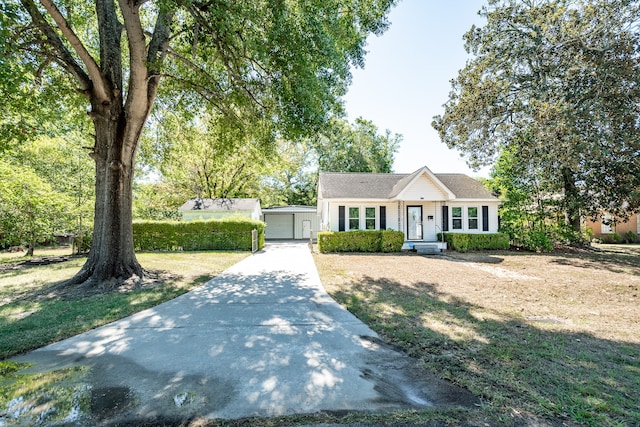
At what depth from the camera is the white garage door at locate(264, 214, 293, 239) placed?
28.2 metres

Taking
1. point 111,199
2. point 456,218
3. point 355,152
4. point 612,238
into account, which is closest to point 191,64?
point 111,199

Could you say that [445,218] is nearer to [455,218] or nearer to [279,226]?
[455,218]

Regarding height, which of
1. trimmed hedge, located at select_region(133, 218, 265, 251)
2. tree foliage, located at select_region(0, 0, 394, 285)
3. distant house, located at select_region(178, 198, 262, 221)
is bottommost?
trimmed hedge, located at select_region(133, 218, 265, 251)

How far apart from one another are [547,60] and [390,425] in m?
16.1

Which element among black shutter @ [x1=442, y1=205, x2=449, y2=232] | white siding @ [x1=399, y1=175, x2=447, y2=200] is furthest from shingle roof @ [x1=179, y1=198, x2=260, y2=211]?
black shutter @ [x1=442, y1=205, x2=449, y2=232]

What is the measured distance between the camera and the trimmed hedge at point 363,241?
15.9 m

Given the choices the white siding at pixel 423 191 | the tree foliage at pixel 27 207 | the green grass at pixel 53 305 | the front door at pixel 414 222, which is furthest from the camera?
the front door at pixel 414 222

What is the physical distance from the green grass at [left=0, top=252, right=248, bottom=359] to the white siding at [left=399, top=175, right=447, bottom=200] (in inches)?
452

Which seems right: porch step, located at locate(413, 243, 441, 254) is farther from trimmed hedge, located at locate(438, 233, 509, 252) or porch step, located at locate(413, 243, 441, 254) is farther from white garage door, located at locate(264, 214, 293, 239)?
white garage door, located at locate(264, 214, 293, 239)

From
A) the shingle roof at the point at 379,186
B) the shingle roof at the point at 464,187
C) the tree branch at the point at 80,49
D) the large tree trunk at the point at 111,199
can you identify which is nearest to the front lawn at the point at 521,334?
the large tree trunk at the point at 111,199

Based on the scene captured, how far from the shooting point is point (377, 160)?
33906 millimetres

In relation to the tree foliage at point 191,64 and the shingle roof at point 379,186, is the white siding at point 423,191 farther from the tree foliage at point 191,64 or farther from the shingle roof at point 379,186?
the tree foliage at point 191,64

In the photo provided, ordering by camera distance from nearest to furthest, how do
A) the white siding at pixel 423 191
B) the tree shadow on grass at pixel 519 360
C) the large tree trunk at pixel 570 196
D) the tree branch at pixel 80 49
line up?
the tree shadow on grass at pixel 519 360
the tree branch at pixel 80 49
the large tree trunk at pixel 570 196
the white siding at pixel 423 191

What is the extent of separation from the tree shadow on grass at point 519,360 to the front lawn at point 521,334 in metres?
0.01
